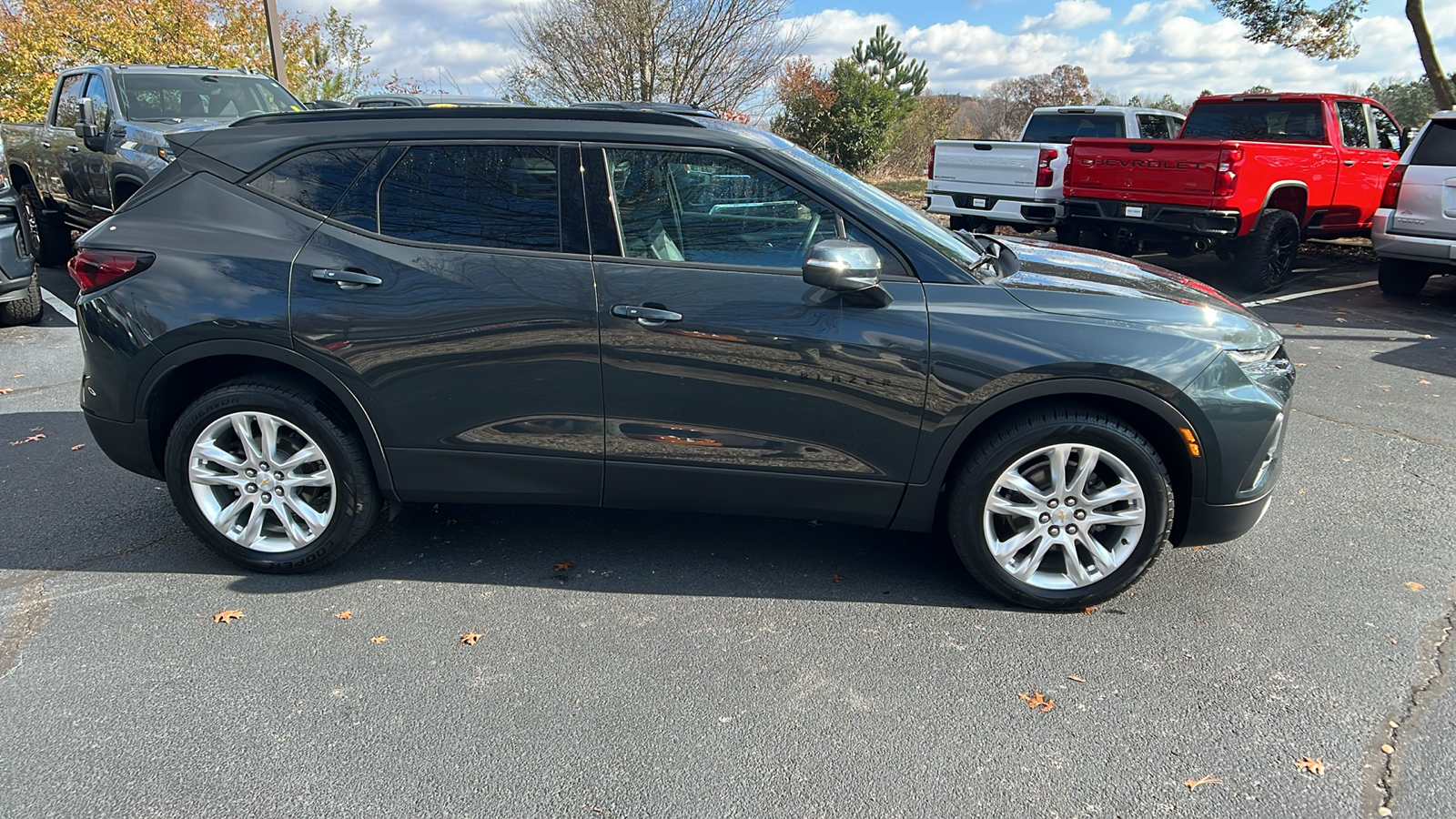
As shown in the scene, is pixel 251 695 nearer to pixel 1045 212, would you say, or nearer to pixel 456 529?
pixel 456 529

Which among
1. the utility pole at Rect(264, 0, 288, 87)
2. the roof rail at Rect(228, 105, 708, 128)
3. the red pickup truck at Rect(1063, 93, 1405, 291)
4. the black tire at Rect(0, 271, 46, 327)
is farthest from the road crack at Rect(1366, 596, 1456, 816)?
the utility pole at Rect(264, 0, 288, 87)

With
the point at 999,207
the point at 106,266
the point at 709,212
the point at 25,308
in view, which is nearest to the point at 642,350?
the point at 709,212

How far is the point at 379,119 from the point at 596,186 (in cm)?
90

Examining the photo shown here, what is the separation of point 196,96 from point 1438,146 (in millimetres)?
11971

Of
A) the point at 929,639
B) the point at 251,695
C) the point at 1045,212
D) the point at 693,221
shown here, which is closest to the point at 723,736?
the point at 929,639

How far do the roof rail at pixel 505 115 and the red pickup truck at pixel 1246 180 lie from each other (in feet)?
24.8

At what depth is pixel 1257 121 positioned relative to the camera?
11.1 m

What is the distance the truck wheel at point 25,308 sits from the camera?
765 cm

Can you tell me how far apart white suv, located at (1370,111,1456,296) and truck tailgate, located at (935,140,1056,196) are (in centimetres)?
369

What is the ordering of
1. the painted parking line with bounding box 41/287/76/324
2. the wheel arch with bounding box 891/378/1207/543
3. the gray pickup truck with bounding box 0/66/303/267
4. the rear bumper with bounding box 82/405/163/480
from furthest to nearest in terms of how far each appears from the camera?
1. the painted parking line with bounding box 41/287/76/324
2. the gray pickup truck with bounding box 0/66/303/267
3. the rear bumper with bounding box 82/405/163/480
4. the wheel arch with bounding box 891/378/1207/543

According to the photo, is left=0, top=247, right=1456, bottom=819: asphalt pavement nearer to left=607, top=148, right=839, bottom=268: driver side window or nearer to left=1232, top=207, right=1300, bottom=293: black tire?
left=607, top=148, right=839, bottom=268: driver side window

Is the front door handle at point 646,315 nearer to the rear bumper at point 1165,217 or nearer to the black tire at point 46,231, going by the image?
the rear bumper at point 1165,217

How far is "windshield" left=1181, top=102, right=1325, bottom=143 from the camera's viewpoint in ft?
35.2

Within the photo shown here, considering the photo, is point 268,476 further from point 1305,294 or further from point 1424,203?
point 1305,294
